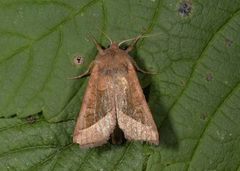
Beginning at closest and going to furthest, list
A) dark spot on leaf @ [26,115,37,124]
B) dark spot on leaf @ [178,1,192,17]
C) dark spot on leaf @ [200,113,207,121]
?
1. dark spot on leaf @ [178,1,192,17]
2. dark spot on leaf @ [200,113,207,121]
3. dark spot on leaf @ [26,115,37,124]

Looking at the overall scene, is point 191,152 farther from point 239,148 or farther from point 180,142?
point 239,148

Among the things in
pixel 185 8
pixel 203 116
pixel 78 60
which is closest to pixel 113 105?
pixel 78 60

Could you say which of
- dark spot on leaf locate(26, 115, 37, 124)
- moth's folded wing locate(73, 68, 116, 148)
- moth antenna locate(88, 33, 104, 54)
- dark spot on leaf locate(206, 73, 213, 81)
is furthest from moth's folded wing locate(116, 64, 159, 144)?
dark spot on leaf locate(26, 115, 37, 124)

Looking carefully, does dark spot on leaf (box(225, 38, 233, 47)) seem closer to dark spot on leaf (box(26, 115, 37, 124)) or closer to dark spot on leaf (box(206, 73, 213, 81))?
dark spot on leaf (box(206, 73, 213, 81))

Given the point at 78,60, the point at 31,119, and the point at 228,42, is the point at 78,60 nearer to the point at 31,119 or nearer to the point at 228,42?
the point at 31,119

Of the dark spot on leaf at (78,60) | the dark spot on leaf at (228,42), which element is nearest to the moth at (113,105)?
the dark spot on leaf at (78,60)
